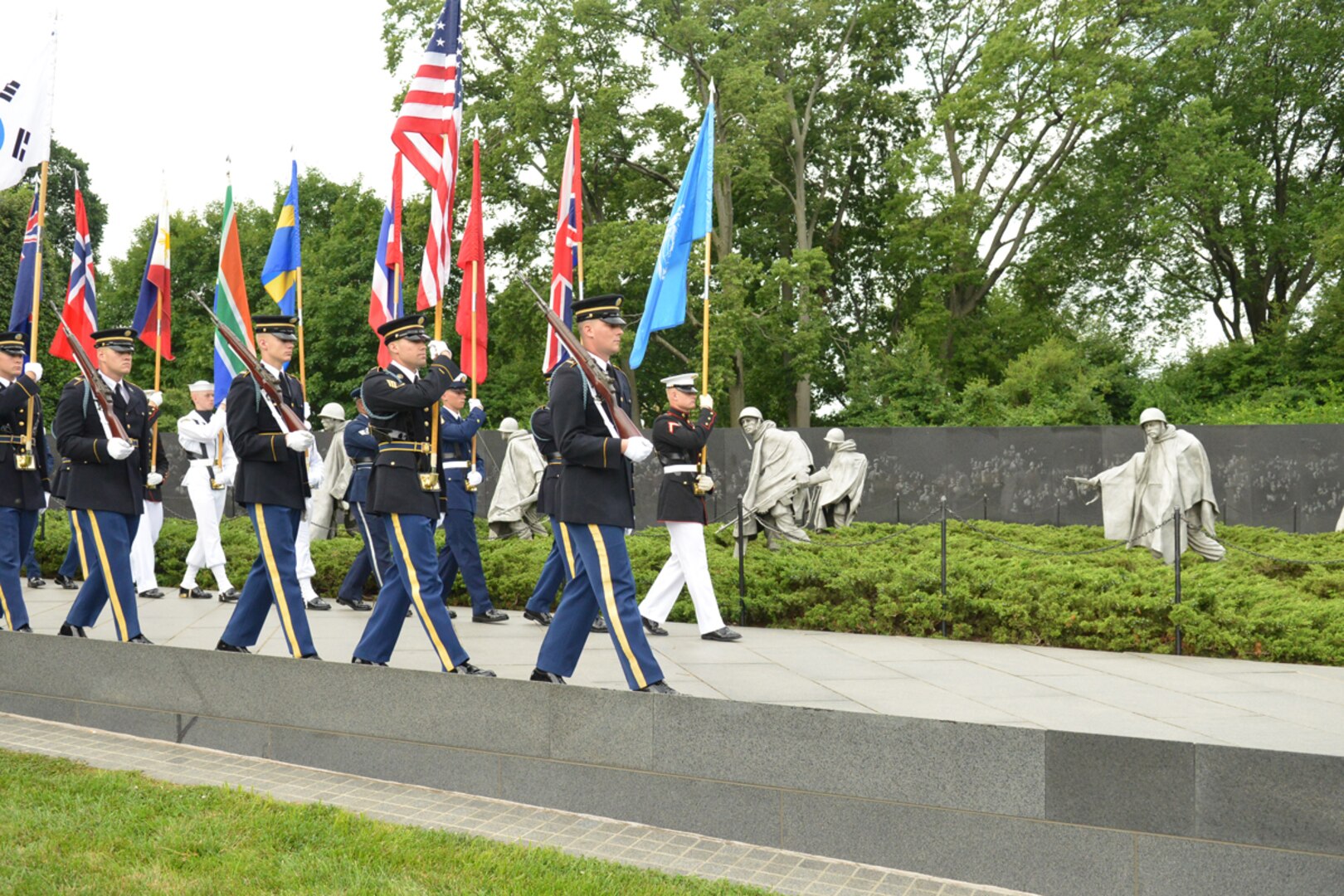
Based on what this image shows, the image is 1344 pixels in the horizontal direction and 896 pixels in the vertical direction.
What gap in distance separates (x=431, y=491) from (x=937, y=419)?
2145cm

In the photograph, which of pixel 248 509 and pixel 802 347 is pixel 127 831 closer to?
pixel 248 509

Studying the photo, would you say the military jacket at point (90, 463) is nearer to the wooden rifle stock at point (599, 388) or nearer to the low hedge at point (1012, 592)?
the wooden rifle stock at point (599, 388)

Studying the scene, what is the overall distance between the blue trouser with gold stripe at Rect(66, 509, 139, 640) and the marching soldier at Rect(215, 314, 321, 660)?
3.08 feet


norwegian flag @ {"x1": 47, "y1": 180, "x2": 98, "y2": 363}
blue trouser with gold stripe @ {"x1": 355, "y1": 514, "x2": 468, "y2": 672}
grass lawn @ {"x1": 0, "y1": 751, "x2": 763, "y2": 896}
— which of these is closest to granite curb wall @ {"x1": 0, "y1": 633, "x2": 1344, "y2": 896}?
blue trouser with gold stripe @ {"x1": 355, "y1": 514, "x2": 468, "y2": 672}

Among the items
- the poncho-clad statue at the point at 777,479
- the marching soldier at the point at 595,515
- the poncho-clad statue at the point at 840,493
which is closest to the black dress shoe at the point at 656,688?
the marching soldier at the point at 595,515

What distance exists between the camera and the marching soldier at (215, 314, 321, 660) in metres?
7.01

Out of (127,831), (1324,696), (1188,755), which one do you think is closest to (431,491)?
(127,831)

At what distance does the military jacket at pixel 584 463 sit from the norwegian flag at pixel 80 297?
244 inches

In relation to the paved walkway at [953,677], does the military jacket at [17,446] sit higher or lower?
higher

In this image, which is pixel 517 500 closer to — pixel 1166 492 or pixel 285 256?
pixel 285 256

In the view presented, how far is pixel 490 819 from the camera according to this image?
215 inches

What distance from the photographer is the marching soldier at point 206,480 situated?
11234 mm

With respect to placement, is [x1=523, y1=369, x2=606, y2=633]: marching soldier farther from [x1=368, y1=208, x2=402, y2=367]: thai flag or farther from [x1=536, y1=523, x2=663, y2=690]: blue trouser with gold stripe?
[x1=536, y1=523, x2=663, y2=690]: blue trouser with gold stripe

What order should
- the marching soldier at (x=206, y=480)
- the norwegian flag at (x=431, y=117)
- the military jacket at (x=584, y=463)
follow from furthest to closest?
the marching soldier at (x=206, y=480)
the norwegian flag at (x=431, y=117)
the military jacket at (x=584, y=463)
